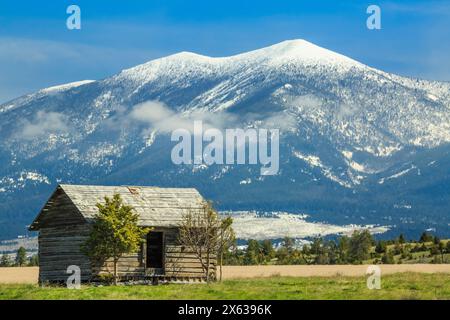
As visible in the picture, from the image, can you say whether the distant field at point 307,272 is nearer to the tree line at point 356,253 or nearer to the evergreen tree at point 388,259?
the evergreen tree at point 388,259

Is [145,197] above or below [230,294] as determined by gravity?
above

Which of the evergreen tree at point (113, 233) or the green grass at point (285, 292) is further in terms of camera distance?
the evergreen tree at point (113, 233)

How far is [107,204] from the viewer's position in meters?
58.7

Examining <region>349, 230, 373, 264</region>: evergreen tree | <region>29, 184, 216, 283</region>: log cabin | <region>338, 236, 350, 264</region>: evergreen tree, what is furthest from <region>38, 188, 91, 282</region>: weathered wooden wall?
<region>338, 236, 350, 264</region>: evergreen tree

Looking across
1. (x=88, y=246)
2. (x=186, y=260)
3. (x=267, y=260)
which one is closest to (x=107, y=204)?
(x=88, y=246)

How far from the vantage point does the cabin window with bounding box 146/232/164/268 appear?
63.5 meters

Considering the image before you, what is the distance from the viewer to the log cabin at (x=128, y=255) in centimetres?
6012

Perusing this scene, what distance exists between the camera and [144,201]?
62.6 m

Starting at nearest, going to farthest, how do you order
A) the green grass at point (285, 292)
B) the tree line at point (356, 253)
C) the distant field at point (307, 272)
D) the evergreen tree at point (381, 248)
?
1. the green grass at point (285, 292)
2. the distant field at point (307, 272)
3. the tree line at point (356, 253)
4. the evergreen tree at point (381, 248)

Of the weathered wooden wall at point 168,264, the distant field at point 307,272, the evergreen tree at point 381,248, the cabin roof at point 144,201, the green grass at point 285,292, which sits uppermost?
the cabin roof at point 144,201

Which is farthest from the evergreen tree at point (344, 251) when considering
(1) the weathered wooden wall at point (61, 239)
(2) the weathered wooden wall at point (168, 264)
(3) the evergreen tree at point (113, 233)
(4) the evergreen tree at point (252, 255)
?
(3) the evergreen tree at point (113, 233)
